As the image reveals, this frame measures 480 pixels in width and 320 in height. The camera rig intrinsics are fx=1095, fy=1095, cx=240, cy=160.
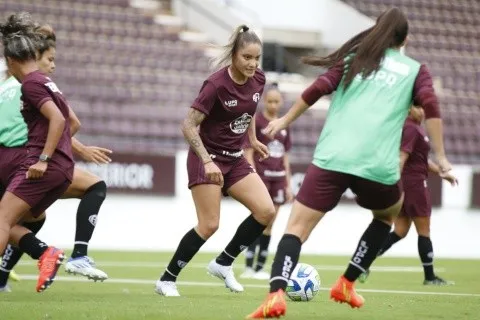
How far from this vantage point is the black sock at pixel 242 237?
903 cm

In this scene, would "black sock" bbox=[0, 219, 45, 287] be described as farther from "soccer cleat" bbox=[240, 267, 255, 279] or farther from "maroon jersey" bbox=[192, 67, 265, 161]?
"soccer cleat" bbox=[240, 267, 255, 279]

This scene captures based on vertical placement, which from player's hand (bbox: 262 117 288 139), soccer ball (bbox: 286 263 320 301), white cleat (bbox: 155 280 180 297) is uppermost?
player's hand (bbox: 262 117 288 139)

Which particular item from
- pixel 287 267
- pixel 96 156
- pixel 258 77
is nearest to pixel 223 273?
pixel 96 156

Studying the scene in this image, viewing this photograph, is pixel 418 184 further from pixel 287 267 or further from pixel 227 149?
pixel 287 267

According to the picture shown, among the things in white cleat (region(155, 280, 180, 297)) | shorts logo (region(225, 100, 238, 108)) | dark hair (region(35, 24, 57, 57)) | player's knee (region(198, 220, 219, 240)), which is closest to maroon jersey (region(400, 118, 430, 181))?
shorts logo (region(225, 100, 238, 108))

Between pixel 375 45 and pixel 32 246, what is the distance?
322 centimetres

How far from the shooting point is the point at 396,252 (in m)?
18.1

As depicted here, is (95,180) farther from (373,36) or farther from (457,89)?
(457,89)

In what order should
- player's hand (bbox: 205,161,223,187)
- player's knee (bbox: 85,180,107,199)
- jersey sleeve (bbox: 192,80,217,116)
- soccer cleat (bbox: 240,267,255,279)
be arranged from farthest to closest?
soccer cleat (bbox: 240,267,255,279) < player's knee (bbox: 85,180,107,199) < jersey sleeve (bbox: 192,80,217,116) < player's hand (bbox: 205,161,223,187)

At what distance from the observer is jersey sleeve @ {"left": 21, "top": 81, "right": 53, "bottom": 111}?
776 cm

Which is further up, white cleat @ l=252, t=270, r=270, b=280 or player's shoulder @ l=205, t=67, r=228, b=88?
player's shoulder @ l=205, t=67, r=228, b=88

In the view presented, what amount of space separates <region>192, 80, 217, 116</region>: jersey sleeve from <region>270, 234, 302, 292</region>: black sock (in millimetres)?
2019

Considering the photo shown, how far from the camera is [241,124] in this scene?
29.2ft

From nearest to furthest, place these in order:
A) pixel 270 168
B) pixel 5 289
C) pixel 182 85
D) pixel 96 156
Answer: pixel 96 156, pixel 5 289, pixel 270 168, pixel 182 85
